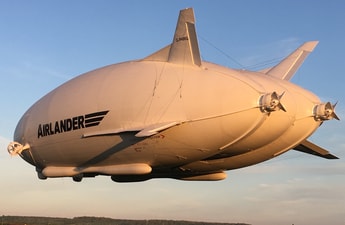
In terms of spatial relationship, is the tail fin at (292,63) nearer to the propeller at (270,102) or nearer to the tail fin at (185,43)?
the tail fin at (185,43)

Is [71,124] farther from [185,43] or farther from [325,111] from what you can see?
[325,111]

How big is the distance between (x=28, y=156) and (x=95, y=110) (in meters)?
8.53

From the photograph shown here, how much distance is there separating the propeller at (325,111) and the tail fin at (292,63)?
19.9ft

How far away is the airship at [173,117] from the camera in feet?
73.9

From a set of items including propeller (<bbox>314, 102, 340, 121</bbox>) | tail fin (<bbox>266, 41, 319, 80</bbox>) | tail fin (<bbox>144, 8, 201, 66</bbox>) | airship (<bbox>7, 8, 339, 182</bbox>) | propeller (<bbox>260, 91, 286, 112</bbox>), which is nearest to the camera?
propeller (<bbox>260, 91, 286, 112</bbox>)

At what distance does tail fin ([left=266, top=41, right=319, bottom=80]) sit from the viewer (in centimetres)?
3158

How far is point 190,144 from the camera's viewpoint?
2350 cm

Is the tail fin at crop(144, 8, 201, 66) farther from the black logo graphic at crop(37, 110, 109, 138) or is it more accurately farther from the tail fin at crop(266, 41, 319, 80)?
the tail fin at crop(266, 41, 319, 80)

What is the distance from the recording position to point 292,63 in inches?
1272

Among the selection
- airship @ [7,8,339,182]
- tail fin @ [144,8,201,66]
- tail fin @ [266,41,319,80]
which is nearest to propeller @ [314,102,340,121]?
airship @ [7,8,339,182]

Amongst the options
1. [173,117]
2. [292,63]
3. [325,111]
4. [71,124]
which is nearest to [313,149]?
[292,63]

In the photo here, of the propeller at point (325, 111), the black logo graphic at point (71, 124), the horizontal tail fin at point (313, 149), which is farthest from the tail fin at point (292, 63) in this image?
the black logo graphic at point (71, 124)

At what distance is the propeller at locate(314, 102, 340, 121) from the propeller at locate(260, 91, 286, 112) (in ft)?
12.9

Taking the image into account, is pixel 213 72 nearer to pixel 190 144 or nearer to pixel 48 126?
pixel 190 144
